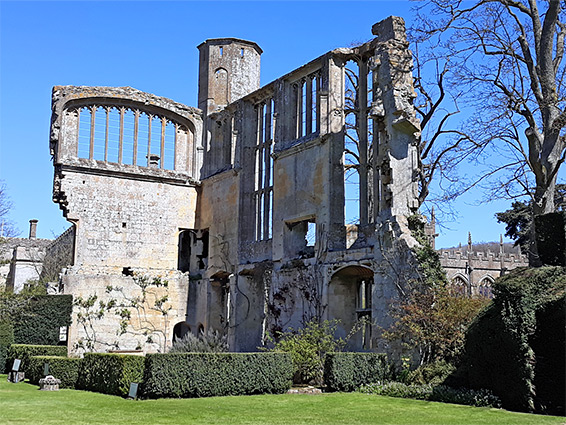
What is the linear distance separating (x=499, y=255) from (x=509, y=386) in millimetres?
40503

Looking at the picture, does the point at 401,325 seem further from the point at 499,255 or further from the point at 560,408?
the point at 499,255

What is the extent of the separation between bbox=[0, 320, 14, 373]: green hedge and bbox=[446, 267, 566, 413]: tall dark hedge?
50.4ft

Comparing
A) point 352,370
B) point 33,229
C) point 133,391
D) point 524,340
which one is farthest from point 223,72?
point 33,229

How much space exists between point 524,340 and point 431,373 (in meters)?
3.87

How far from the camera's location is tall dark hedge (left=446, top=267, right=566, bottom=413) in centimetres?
1217

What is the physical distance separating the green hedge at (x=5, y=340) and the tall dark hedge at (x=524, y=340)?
605 inches

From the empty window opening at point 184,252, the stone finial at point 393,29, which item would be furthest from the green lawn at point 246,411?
the empty window opening at point 184,252

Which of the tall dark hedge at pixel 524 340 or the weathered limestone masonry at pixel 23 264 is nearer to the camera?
the tall dark hedge at pixel 524 340

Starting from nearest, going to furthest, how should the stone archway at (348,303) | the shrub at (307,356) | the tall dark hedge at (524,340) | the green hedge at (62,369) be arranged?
1. the tall dark hedge at (524,340)
2. the green hedge at (62,369)
3. the shrub at (307,356)
4. the stone archway at (348,303)

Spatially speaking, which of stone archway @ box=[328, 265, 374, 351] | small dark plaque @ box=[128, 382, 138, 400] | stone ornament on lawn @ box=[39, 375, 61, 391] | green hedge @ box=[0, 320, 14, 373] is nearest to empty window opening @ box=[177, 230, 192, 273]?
green hedge @ box=[0, 320, 14, 373]

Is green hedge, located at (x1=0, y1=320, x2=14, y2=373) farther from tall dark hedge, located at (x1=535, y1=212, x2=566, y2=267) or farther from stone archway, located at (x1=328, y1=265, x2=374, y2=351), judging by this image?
tall dark hedge, located at (x1=535, y1=212, x2=566, y2=267)

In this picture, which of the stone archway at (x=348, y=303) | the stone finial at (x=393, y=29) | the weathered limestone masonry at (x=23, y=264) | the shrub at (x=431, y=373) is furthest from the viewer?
the weathered limestone masonry at (x=23, y=264)

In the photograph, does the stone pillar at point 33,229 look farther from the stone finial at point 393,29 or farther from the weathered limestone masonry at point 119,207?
the stone finial at point 393,29

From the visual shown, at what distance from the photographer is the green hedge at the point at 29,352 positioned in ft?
66.1
